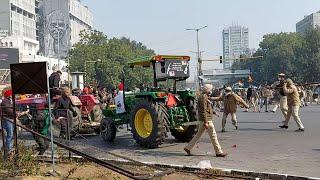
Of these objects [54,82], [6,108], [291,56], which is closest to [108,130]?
[54,82]

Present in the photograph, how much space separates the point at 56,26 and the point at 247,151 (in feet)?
384

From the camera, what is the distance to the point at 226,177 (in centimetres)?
831

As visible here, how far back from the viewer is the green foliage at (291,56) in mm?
78812

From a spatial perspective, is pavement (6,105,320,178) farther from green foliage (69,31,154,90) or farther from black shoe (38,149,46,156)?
green foliage (69,31,154,90)

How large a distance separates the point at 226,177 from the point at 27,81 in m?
3.98

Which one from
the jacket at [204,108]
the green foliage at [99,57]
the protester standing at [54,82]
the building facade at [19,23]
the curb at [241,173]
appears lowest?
the curb at [241,173]

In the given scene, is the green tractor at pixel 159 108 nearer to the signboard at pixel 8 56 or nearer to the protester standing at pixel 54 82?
the protester standing at pixel 54 82

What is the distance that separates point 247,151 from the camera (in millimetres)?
11375

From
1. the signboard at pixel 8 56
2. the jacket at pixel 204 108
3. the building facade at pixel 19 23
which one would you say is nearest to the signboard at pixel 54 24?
the building facade at pixel 19 23

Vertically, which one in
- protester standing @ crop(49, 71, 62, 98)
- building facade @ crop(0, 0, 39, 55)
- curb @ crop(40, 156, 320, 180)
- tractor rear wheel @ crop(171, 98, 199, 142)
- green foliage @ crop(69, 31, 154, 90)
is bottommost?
curb @ crop(40, 156, 320, 180)

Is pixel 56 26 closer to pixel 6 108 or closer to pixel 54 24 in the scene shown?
pixel 54 24

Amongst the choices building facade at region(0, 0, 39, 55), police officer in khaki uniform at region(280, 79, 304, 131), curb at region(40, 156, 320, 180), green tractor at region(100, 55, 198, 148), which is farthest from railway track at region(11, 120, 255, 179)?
building facade at region(0, 0, 39, 55)

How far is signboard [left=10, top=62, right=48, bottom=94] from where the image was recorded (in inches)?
341

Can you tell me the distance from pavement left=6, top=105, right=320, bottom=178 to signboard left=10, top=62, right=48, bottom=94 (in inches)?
69.4
